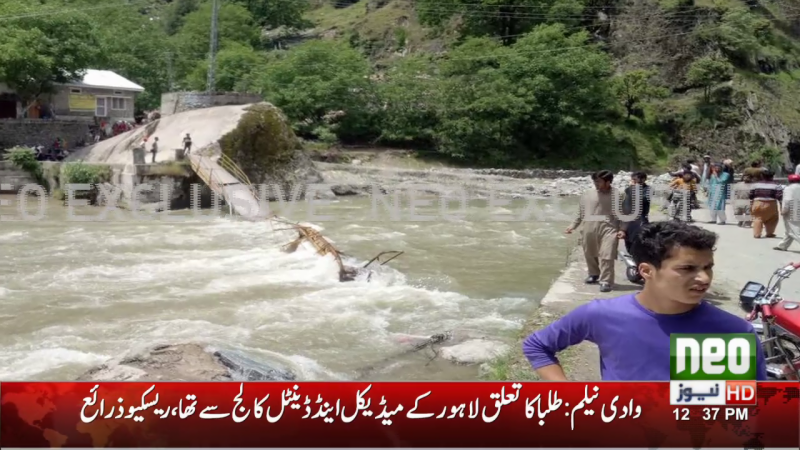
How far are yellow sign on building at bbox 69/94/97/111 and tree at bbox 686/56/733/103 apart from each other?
106 feet

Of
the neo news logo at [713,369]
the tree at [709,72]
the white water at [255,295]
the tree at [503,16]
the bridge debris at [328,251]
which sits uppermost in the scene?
the tree at [503,16]

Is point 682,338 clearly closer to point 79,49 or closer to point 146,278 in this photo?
point 146,278

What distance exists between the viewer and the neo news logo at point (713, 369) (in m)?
A: 2.97

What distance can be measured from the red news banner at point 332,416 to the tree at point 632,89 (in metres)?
39.5

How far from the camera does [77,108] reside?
3553 cm

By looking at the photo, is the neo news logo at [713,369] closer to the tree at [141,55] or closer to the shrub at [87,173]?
the shrub at [87,173]

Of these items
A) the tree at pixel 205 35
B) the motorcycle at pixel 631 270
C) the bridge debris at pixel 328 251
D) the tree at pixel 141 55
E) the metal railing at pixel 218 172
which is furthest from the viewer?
the tree at pixel 205 35

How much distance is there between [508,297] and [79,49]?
27.6 metres

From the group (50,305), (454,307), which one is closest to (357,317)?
(454,307)

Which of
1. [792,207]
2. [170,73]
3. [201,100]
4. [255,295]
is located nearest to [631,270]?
[792,207]

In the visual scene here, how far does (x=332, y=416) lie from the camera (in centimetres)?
346

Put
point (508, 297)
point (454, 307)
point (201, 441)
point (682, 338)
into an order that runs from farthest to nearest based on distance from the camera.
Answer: point (508, 297), point (454, 307), point (201, 441), point (682, 338)

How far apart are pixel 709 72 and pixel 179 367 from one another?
40178mm

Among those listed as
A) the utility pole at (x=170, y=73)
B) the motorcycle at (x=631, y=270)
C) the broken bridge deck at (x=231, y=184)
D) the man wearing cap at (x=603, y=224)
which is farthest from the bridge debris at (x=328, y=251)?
the utility pole at (x=170, y=73)
